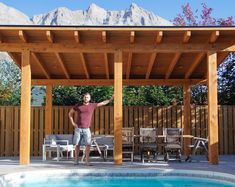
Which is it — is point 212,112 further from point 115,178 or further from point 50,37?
point 50,37

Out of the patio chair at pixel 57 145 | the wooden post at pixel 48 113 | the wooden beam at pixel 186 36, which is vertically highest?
the wooden beam at pixel 186 36

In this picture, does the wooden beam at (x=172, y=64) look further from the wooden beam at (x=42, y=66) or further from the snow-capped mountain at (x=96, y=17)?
A: the snow-capped mountain at (x=96, y=17)

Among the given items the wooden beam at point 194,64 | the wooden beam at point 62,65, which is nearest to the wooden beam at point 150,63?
the wooden beam at point 194,64

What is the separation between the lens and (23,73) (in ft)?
31.0

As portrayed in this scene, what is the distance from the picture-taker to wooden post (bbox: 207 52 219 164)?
30.8 ft

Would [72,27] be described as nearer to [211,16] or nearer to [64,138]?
[64,138]

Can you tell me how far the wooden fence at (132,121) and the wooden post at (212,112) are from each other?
4819mm

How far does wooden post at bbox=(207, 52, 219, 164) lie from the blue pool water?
1.86 m

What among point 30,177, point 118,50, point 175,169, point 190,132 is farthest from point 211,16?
point 30,177

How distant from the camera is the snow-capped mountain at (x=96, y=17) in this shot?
80.6 meters

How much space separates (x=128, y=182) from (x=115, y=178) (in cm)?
27

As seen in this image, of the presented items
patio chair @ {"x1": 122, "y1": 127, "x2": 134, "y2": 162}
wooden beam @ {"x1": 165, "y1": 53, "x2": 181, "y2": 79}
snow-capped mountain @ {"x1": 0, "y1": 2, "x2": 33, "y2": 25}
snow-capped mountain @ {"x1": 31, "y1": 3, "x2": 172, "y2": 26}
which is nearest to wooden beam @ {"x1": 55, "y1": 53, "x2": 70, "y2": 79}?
patio chair @ {"x1": 122, "y1": 127, "x2": 134, "y2": 162}

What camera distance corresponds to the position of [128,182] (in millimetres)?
7730

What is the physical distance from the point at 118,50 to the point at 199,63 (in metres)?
3.03
